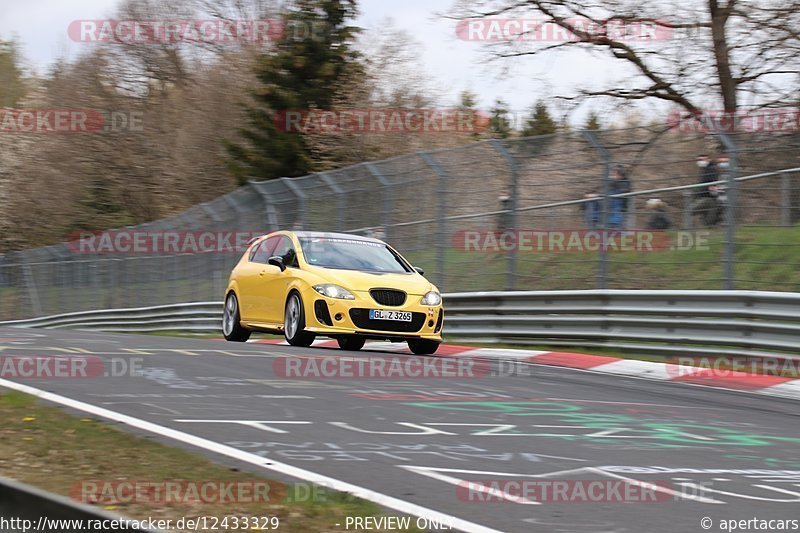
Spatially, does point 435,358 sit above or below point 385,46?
below

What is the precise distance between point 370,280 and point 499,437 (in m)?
7.16

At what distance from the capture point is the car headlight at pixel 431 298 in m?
14.2

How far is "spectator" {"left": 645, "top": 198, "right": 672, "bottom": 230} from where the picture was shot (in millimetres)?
13684

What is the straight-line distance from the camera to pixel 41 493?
373 cm

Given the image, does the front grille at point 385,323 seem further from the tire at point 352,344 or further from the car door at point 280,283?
the tire at point 352,344

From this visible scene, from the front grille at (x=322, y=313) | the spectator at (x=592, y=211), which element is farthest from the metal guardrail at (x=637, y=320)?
the front grille at (x=322, y=313)

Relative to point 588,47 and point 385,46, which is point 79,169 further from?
point 588,47

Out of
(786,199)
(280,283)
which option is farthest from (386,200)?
(786,199)

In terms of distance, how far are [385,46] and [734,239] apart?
3305 cm

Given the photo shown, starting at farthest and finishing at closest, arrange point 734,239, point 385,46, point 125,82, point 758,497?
point 125,82 < point 385,46 < point 734,239 < point 758,497

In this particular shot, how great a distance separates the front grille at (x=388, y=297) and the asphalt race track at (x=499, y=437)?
284cm

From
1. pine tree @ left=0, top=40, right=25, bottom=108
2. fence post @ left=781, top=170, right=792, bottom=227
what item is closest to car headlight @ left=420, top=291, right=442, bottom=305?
fence post @ left=781, top=170, right=792, bottom=227

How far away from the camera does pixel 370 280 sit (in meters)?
14.1

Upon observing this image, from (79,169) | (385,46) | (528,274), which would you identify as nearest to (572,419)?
(528,274)
